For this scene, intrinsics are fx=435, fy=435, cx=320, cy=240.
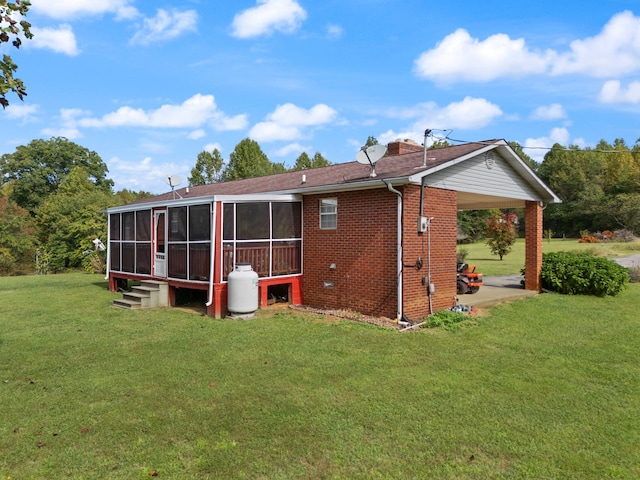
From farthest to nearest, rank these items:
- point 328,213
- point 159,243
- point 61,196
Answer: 1. point 61,196
2. point 159,243
3. point 328,213

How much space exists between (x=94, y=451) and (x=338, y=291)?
7.14m

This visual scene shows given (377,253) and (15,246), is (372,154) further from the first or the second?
(15,246)

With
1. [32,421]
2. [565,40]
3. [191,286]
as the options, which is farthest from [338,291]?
[565,40]

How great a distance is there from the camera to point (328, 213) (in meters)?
10.9

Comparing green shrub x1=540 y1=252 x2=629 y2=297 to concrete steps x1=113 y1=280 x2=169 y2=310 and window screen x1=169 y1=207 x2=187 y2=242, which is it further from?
concrete steps x1=113 y1=280 x2=169 y2=310

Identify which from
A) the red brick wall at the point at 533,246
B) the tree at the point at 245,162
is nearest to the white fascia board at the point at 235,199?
the red brick wall at the point at 533,246

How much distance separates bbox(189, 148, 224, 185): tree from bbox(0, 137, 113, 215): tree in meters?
17.5

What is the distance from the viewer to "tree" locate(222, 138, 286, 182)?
41.0 metres

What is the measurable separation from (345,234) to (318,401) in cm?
574

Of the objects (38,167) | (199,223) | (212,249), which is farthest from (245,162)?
(212,249)

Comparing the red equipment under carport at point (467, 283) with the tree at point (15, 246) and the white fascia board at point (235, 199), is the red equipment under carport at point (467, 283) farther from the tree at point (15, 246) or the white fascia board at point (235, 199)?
the tree at point (15, 246)

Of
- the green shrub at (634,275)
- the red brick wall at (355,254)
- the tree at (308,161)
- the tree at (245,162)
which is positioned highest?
the tree at (308,161)

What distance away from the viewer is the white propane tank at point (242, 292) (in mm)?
9688

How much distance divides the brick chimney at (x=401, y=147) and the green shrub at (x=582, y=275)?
5.58 metres
